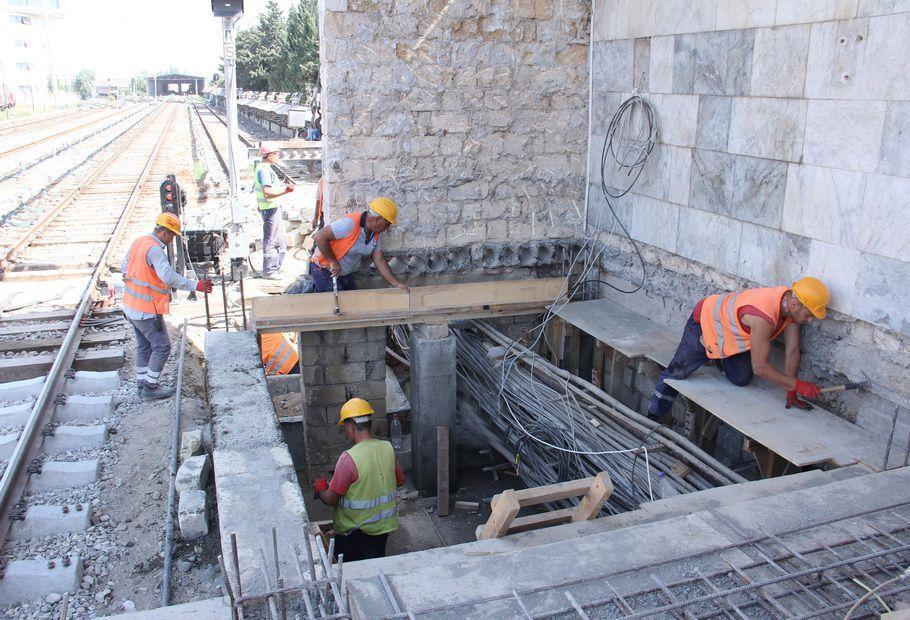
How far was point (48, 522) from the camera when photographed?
18.0ft

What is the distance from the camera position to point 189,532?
5.12m

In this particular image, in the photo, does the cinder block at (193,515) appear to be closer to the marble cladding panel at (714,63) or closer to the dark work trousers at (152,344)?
the dark work trousers at (152,344)

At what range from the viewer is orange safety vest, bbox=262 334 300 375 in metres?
9.66

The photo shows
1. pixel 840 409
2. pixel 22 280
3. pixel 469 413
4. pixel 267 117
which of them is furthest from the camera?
pixel 267 117

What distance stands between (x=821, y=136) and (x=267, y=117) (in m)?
30.6

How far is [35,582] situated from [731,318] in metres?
5.06

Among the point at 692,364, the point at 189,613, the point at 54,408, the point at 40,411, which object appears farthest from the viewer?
the point at 54,408

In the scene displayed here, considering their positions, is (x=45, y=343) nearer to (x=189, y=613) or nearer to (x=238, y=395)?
(x=238, y=395)

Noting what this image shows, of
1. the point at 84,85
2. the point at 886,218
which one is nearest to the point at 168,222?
the point at 886,218

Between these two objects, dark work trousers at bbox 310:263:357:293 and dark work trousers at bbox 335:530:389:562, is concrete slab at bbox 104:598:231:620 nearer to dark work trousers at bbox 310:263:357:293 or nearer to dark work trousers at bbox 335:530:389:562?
dark work trousers at bbox 335:530:389:562

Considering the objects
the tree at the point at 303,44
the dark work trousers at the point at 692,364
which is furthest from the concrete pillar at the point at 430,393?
the tree at the point at 303,44

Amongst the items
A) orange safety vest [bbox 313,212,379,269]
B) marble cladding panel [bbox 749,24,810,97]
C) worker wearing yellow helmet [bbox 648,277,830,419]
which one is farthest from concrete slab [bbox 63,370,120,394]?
marble cladding panel [bbox 749,24,810,97]

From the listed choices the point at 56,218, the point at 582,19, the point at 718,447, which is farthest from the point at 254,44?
the point at 718,447

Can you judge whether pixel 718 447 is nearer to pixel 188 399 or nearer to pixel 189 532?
pixel 189 532
